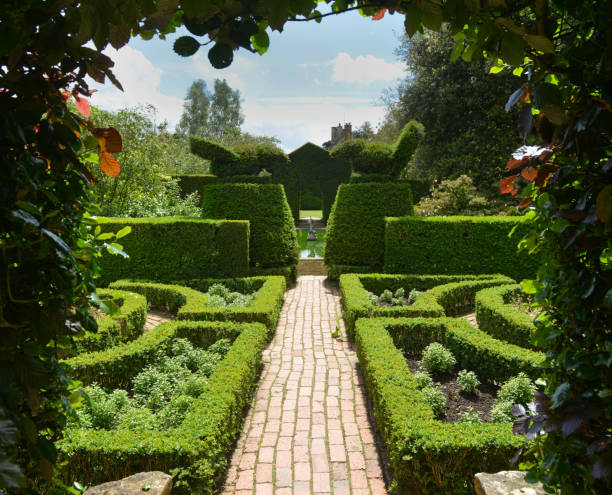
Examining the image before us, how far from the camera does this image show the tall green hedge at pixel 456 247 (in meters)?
10.1

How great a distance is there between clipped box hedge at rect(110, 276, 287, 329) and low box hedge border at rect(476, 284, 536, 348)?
3608mm

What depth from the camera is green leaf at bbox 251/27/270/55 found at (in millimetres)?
1715

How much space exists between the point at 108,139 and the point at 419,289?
851cm

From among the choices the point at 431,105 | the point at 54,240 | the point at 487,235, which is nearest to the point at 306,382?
the point at 54,240

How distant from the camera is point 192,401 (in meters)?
4.11

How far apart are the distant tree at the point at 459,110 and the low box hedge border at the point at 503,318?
425 inches

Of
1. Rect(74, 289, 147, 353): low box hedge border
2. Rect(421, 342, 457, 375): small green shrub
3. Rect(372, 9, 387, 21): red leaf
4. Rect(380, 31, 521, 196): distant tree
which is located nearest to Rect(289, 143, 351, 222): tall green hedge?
Rect(380, 31, 521, 196): distant tree

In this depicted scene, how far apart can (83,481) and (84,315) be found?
7.30 feet

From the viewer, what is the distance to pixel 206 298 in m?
8.07

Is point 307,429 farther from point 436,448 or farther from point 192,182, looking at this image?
point 192,182

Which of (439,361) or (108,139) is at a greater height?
(108,139)

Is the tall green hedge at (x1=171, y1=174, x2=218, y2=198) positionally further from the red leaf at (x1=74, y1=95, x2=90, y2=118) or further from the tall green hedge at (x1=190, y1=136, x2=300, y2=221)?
the red leaf at (x1=74, y1=95, x2=90, y2=118)

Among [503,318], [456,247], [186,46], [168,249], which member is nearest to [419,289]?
[456,247]

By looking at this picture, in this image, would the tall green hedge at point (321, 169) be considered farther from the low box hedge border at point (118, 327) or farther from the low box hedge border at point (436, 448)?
the low box hedge border at point (436, 448)
